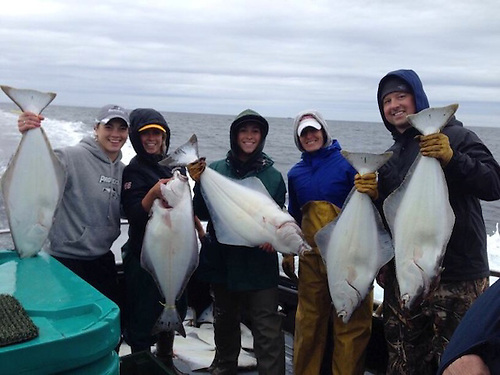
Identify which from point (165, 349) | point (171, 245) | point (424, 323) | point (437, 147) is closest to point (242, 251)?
point (171, 245)

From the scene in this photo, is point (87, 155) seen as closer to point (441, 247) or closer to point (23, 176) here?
point (23, 176)

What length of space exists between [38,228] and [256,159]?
1592 mm

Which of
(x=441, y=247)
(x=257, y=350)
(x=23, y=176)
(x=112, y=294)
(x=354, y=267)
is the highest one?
(x=23, y=176)

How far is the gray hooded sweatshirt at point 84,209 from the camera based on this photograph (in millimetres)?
3564

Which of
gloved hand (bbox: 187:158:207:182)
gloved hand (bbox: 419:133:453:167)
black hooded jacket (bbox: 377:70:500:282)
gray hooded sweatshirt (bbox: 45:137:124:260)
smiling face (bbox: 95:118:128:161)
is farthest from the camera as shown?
smiling face (bbox: 95:118:128:161)

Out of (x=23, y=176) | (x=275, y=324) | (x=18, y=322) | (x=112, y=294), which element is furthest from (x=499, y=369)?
(x=112, y=294)

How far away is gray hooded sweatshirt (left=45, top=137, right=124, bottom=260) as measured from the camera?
356 cm

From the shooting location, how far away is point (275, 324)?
3.61 m

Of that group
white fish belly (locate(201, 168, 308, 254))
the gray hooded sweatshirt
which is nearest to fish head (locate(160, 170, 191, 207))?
white fish belly (locate(201, 168, 308, 254))

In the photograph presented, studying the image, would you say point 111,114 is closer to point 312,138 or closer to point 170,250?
point 170,250

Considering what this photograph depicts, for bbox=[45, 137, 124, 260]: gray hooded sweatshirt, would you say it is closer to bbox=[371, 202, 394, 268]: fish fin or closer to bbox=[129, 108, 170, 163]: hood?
bbox=[129, 108, 170, 163]: hood

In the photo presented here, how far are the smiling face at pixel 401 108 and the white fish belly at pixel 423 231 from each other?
1.56 feet

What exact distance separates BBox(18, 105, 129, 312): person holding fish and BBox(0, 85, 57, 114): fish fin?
0.53m

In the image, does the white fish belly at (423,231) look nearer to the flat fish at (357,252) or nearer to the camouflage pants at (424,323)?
the flat fish at (357,252)
